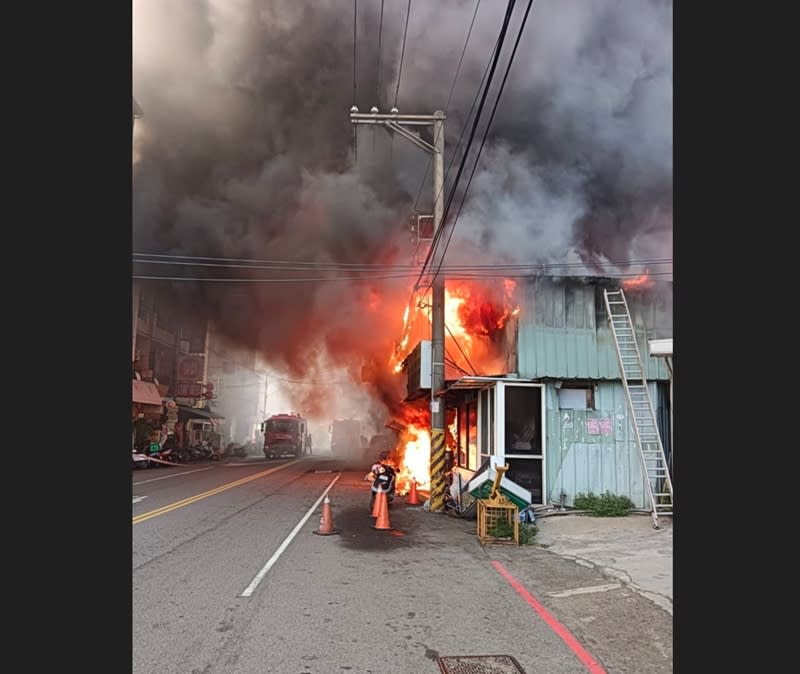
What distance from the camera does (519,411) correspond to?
476 inches

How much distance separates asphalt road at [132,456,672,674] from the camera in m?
4.40

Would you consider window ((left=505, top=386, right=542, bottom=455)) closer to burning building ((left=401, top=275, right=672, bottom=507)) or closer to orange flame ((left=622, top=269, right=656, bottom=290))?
burning building ((left=401, top=275, right=672, bottom=507))

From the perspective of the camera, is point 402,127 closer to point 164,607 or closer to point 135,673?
point 164,607

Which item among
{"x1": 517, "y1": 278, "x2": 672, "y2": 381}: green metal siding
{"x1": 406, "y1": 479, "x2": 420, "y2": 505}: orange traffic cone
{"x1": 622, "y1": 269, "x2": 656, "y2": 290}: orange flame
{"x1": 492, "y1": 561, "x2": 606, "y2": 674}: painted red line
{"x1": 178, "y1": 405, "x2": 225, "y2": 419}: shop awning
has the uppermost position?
{"x1": 622, "y1": 269, "x2": 656, "y2": 290}: orange flame

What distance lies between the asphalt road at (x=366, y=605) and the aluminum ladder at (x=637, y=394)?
360cm

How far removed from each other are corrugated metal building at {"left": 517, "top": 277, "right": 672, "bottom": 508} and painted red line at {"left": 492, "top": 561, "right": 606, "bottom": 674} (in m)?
4.96

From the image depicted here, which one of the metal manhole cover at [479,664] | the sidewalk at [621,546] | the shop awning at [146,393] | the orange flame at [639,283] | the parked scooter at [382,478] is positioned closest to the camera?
the metal manhole cover at [479,664]

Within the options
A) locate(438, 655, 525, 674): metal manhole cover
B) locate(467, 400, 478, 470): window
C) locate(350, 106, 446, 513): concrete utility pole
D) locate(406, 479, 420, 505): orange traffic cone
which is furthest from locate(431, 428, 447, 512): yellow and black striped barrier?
locate(438, 655, 525, 674): metal manhole cover

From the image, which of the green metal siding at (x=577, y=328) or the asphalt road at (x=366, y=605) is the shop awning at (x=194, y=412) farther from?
the green metal siding at (x=577, y=328)

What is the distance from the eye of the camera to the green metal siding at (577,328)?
460 inches

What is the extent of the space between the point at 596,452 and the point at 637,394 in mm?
1355

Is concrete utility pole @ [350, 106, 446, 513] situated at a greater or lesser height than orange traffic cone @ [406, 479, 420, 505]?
greater

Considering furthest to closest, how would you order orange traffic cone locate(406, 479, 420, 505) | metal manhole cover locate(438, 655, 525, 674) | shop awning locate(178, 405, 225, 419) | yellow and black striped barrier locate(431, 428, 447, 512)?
1. shop awning locate(178, 405, 225, 419)
2. orange traffic cone locate(406, 479, 420, 505)
3. yellow and black striped barrier locate(431, 428, 447, 512)
4. metal manhole cover locate(438, 655, 525, 674)

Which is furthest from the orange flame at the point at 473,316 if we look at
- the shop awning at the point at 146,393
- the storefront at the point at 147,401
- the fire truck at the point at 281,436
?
the fire truck at the point at 281,436
